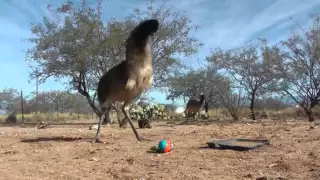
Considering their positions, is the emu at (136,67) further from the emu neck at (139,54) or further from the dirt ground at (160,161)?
the dirt ground at (160,161)

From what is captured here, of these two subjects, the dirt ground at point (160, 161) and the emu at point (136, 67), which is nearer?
the dirt ground at point (160, 161)

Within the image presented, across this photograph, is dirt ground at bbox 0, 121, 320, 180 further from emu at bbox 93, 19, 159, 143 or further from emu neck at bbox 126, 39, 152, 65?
emu neck at bbox 126, 39, 152, 65

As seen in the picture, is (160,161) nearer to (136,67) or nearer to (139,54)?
(136,67)

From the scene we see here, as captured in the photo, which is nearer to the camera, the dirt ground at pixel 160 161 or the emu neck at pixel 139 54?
the dirt ground at pixel 160 161

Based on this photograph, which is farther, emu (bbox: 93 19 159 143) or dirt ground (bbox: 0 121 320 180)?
emu (bbox: 93 19 159 143)

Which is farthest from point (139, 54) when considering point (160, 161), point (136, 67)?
point (160, 161)

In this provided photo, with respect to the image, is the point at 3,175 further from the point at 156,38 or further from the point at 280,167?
the point at 156,38

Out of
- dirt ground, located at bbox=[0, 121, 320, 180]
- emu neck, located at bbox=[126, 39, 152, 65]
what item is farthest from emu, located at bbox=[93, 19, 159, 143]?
dirt ground, located at bbox=[0, 121, 320, 180]

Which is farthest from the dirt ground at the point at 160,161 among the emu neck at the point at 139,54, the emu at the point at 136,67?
the emu neck at the point at 139,54

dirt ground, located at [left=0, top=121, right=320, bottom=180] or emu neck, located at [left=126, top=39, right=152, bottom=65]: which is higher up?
emu neck, located at [left=126, top=39, right=152, bottom=65]

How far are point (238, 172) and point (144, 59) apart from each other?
383cm

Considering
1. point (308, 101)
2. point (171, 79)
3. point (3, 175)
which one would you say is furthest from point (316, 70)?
point (3, 175)

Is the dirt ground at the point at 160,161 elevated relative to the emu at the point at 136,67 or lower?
lower

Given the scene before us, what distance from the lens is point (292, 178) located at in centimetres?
501
